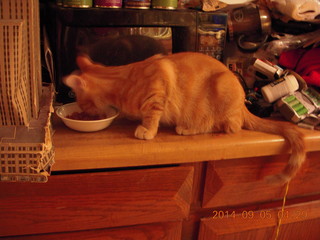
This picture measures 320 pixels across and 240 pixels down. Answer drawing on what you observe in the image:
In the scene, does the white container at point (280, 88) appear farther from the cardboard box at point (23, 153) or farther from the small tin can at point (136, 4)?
the cardboard box at point (23, 153)

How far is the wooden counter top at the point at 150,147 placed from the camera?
67 centimetres

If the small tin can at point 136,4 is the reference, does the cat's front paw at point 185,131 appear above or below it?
below

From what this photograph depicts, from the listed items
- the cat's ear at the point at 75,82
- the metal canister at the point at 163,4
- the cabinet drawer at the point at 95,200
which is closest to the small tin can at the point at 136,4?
the metal canister at the point at 163,4

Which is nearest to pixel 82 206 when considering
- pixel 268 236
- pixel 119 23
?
pixel 119 23

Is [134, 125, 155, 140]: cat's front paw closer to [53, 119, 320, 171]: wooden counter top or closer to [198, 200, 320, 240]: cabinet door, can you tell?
[53, 119, 320, 171]: wooden counter top

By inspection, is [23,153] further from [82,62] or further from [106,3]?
[106,3]

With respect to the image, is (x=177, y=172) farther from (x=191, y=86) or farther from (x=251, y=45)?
(x=251, y=45)

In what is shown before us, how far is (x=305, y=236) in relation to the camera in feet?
3.36

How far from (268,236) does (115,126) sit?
23.8 inches

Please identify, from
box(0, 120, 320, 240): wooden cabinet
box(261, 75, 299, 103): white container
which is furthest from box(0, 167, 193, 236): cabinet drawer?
box(261, 75, 299, 103): white container

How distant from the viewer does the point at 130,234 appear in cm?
77

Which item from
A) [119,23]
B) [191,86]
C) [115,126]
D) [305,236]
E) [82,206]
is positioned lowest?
[305,236]

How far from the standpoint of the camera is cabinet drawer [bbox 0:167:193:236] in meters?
0.67
